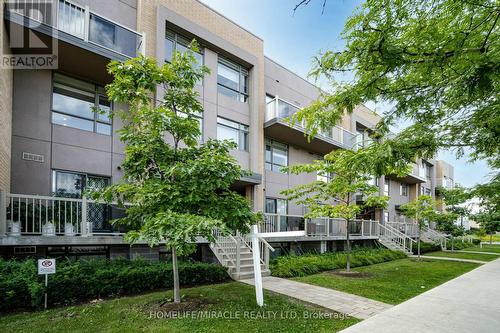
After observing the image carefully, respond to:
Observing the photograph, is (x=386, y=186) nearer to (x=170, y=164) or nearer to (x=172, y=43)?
(x=172, y=43)

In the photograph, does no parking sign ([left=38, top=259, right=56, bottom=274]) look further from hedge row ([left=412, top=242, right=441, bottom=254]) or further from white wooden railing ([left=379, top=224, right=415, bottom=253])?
hedge row ([left=412, top=242, right=441, bottom=254])

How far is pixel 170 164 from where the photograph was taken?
21.5 feet

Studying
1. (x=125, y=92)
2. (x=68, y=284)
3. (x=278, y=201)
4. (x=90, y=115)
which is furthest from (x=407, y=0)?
(x=278, y=201)

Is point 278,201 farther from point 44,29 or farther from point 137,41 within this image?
point 44,29

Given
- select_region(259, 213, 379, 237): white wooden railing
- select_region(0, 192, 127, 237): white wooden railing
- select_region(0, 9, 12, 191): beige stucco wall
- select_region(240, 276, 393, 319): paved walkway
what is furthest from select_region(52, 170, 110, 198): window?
select_region(259, 213, 379, 237): white wooden railing

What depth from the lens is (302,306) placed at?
6.75 metres

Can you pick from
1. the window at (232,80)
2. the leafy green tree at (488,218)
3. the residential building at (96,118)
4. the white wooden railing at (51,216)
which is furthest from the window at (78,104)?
the leafy green tree at (488,218)

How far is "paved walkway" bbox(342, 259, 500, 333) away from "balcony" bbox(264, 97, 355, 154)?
718cm

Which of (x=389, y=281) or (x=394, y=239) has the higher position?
(x=389, y=281)

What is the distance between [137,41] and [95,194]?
6349mm

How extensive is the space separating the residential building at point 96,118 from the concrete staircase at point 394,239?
507 cm

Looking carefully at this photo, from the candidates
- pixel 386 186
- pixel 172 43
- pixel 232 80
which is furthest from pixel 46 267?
pixel 386 186

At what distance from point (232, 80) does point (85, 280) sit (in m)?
10.8

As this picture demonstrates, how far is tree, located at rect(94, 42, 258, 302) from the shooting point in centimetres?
597
